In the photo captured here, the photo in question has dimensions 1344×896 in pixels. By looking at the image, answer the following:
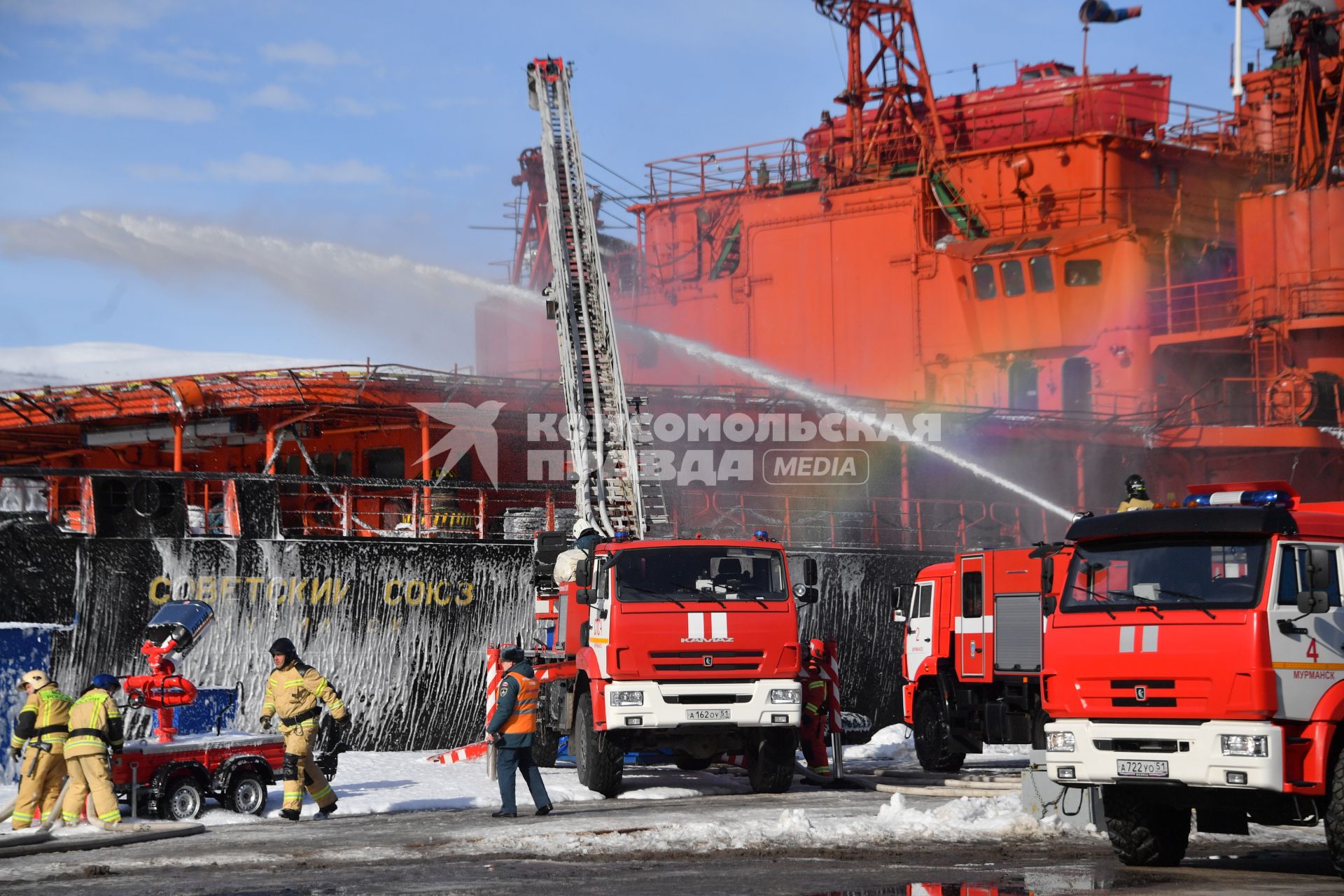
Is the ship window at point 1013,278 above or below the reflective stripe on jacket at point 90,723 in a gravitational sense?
above

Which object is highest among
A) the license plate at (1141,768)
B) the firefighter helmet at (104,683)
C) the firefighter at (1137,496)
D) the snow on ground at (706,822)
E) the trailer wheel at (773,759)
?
the firefighter at (1137,496)

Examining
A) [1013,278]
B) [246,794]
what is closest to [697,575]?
[246,794]

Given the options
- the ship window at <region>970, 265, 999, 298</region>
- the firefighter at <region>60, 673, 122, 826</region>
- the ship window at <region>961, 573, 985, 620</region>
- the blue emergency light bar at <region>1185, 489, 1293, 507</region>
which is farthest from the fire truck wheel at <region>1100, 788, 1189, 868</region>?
the ship window at <region>970, 265, 999, 298</region>

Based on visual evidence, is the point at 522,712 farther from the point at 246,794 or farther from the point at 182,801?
the point at 182,801

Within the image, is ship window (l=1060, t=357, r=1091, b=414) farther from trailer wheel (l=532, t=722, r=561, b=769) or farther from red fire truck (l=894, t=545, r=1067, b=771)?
trailer wheel (l=532, t=722, r=561, b=769)

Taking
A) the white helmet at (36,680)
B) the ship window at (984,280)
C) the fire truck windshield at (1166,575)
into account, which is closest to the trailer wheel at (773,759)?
the fire truck windshield at (1166,575)

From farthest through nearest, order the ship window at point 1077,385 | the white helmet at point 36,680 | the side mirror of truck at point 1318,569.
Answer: the ship window at point 1077,385
the white helmet at point 36,680
the side mirror of truck at point 1318,569

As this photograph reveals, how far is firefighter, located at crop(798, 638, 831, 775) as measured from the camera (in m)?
16.5

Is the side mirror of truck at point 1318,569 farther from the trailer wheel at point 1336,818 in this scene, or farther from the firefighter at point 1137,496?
the firefighter at point 1137,496

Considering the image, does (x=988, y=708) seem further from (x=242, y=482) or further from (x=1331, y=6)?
(x=1331, y=6)

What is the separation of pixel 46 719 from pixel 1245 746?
9.63m

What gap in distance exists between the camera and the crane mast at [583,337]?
2294cm

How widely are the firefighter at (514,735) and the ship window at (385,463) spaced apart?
16.4m

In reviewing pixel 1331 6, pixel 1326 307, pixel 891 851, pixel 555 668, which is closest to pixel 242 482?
pixel 555 668
